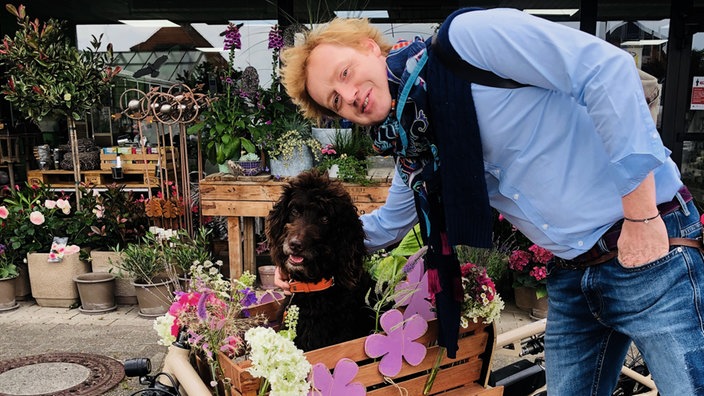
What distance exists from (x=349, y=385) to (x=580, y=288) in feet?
2.26

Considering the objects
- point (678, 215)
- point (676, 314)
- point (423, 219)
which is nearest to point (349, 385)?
point (423, 219)

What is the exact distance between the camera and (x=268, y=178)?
4.90 m

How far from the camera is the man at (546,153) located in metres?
1.25

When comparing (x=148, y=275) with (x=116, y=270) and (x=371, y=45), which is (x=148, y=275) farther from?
(x=371, y=45)

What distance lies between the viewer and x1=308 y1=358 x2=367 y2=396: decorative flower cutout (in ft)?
4.58

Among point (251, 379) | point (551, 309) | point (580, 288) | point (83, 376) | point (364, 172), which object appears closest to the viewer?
point (251, 379)

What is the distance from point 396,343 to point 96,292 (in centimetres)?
402

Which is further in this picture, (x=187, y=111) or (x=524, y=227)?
(x=187, y=111)

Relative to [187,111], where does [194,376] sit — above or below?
below

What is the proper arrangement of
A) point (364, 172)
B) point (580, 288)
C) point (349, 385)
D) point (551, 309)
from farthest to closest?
point (364, 172), point (551, 309), point (580, 288), point (349, 385)

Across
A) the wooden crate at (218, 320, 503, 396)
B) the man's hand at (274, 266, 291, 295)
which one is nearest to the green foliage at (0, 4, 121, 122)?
the man's hand at (274, 266, 291, 295)

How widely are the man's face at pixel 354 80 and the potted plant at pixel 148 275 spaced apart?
3.53m

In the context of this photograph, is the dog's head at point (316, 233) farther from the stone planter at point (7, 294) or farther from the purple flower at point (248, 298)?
the stone planter at point (7, 294)

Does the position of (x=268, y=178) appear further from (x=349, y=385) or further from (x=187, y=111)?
(x=349, y=385)
